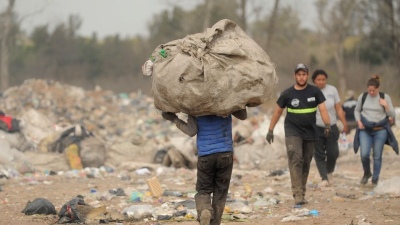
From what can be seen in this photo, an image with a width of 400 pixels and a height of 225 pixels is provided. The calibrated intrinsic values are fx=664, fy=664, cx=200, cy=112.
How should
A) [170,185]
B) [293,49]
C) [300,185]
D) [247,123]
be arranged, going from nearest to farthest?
[300,185] < [170,185] < [247,123] < [293,49]

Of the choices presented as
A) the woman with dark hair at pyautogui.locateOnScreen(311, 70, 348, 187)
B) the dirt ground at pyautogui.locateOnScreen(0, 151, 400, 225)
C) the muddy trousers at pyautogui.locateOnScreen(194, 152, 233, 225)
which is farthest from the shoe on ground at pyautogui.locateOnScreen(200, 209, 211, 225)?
the woman with dark hair at pyautogui.locateOnScreen(311, 70, 348, 187)

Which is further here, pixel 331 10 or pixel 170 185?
pixel 331 10

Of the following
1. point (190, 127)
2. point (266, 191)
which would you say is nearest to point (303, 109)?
point (266, 191)

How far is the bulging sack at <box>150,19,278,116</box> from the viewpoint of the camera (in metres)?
5.73

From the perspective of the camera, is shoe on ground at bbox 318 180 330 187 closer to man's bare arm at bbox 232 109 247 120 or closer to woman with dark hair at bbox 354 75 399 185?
woman with dark hair at bbox 354 75 399 185

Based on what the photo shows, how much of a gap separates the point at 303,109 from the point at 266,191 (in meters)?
1.89

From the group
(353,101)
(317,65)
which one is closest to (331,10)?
(317,65)

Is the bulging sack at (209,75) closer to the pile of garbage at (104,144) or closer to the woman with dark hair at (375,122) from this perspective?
the woman with dark hair at (375,122)

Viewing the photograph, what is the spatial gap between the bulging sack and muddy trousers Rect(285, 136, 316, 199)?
2425mm

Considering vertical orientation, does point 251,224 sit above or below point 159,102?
below

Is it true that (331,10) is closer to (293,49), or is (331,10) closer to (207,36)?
(293,49)

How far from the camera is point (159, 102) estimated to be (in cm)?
598

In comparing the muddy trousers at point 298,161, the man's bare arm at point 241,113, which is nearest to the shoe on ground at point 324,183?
the muddy trousers at point 298,161

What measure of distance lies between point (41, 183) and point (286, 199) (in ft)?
15.1
